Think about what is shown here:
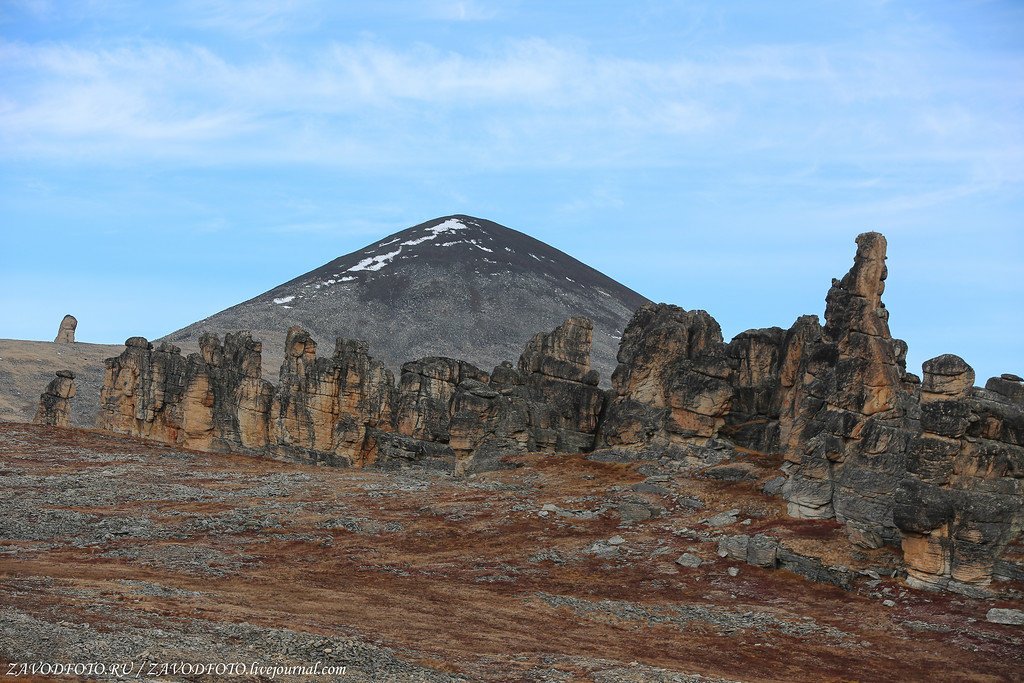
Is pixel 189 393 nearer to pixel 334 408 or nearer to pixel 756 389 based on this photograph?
pixel 334 408

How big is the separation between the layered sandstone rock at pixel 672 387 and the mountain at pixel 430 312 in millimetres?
88453

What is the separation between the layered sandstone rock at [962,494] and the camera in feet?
119

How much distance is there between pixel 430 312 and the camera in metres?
178

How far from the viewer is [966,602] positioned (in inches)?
1406

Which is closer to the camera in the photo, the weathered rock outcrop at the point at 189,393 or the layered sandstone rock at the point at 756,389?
the layered sandstone rock at the point at 756,389

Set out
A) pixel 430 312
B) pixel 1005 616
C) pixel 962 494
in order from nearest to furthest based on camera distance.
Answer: pixel 1005 616, pixel 962 494, pixel 430 312

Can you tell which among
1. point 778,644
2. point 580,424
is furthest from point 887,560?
point 580,424

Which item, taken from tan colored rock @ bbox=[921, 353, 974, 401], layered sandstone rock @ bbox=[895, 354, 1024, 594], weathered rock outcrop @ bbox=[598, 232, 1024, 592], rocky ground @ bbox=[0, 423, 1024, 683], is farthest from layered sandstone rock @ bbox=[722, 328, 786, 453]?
layered sandstone rock @ bbox=[895, 354, 1024, 594]

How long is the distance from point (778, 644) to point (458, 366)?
4620 centimetres

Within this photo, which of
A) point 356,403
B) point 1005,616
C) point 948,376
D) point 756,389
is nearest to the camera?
point 1005,616

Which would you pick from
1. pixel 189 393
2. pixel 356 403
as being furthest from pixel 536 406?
pixel 189 393

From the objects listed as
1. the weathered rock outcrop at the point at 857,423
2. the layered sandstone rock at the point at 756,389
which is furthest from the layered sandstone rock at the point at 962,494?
the layered sandstone rock at the point at 756,389

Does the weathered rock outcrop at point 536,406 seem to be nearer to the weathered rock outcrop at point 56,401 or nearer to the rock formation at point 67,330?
the weathered rock outcrop at point 56,401

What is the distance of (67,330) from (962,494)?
131828mm
